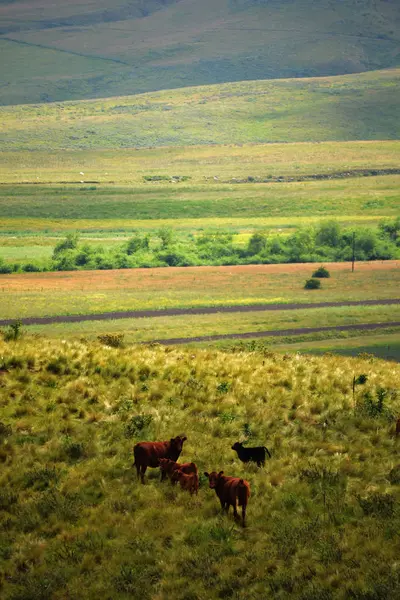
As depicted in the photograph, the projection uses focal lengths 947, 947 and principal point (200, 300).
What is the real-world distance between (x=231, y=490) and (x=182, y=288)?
97162 mm

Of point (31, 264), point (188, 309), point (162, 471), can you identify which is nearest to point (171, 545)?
point (162, 471)

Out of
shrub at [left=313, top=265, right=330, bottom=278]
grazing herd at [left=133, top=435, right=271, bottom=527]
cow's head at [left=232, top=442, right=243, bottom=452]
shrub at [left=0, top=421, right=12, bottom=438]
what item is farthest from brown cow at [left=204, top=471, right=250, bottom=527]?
shrub at [left=313, top=265, right=330, bottom=278]

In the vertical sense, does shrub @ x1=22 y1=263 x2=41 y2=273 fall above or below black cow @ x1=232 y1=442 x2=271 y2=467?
below

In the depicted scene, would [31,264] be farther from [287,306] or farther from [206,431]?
[206,431]

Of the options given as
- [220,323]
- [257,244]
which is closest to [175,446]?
[220,323]

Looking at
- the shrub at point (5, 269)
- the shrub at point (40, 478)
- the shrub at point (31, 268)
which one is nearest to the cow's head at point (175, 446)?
the shrub at point (40, 478)

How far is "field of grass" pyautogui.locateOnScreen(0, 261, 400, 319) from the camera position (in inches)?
3829

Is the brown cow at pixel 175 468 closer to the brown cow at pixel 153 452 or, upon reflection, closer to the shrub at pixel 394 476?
the brown cow at pixel 153 452

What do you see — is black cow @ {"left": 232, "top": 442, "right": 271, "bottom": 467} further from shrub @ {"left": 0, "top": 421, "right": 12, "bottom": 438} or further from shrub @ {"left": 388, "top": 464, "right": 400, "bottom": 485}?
shrub @ {"left": 0, "top": 421, "right": 12, "bottom": 438}

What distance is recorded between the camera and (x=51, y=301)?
320 feet

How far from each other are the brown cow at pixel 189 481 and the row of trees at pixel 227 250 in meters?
113

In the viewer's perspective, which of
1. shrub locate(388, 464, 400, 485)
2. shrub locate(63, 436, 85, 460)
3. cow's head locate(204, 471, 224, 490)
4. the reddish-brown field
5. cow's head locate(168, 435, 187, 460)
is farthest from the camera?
the reddish-brown field

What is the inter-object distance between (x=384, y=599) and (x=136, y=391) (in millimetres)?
9214

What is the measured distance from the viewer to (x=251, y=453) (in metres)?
16.0
